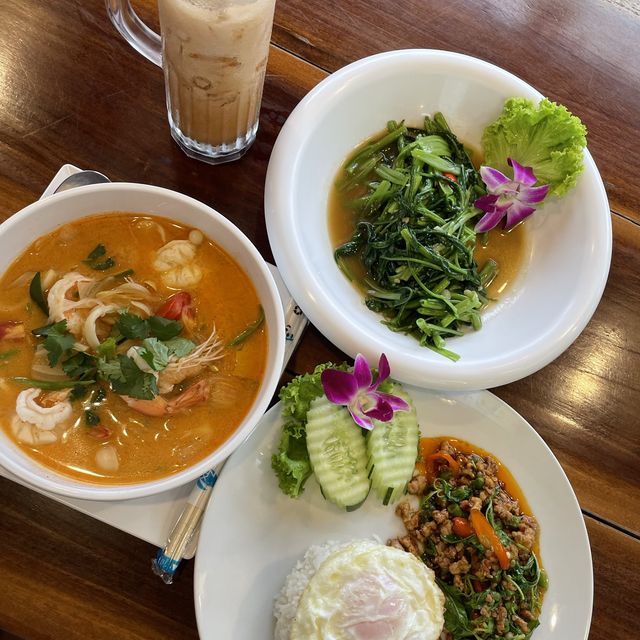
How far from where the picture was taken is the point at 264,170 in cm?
187

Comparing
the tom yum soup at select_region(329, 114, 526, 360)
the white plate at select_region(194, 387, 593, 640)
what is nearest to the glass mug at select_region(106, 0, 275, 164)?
the tom yum soup at select_region(329, 114, 526, 360)

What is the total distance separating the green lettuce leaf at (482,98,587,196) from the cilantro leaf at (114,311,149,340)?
1.15 meters

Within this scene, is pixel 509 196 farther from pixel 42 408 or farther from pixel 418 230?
pixel 42 408

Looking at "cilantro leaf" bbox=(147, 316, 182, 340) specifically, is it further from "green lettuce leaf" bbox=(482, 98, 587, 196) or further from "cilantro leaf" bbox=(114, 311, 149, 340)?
"green lettuce leaf" bbox=(482, 98, 587, 196)

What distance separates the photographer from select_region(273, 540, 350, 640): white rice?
1560 millimetres

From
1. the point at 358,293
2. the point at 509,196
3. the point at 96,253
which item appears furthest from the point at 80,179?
the point at 509,196

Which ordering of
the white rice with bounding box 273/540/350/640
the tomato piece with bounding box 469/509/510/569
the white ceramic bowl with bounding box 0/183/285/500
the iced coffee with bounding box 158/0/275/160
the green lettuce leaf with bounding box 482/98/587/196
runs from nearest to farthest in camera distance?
1. the white ceramic bowl with bounding box 0/183/285/500
2. the iced coffee with bounding box 158/0/275/160
3. the white rice with bounding box 273/540/350/640
4. the tomato piece with bounding box 469/509/510/569
5. the green lettuce leaf with bounding box 482/98/587/196

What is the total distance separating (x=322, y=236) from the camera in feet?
6.02

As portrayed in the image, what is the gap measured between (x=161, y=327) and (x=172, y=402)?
0.17m

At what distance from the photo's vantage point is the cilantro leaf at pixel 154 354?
141 centimetres

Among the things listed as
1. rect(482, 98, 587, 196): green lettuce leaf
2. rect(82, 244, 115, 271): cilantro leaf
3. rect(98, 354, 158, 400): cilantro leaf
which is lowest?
rect(98, 354, 158, 400): cilantro leaf

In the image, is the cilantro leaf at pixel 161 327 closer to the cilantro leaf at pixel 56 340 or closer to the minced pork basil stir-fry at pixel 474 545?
the cilantro leaf at pixel 56 340

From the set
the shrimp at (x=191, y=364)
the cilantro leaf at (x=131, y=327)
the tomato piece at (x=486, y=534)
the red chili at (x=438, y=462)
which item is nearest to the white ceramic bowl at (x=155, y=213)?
the shrimp at (x=191, y=364)

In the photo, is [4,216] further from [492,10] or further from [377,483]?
[492,10]
